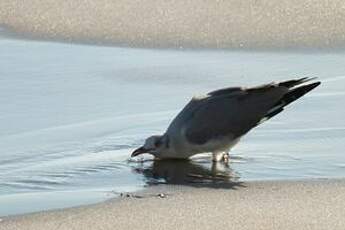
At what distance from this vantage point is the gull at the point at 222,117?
6.50m

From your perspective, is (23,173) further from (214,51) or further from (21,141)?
(214,51)

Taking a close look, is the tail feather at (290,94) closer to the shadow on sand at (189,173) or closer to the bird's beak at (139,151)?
the shadow on sand at (189,173)

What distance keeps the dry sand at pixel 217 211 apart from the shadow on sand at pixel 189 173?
0.78 feet

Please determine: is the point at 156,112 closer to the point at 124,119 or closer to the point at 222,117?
the point at 124,119

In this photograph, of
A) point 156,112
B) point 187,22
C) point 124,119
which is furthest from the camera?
→ point 187,22

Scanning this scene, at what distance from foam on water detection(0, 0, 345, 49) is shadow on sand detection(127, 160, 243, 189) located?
2538mm

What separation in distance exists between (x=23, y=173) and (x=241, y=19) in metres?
3.79

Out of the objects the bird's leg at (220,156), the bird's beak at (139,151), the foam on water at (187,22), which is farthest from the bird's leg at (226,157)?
the foam on water at (187,22)

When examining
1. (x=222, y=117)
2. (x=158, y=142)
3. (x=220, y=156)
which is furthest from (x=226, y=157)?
(x=158, y=142)

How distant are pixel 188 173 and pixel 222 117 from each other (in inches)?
19.0

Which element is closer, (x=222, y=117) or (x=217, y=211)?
(x=217, y=211)

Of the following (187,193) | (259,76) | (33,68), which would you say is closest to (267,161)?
(187,193)

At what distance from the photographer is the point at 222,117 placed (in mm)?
6570

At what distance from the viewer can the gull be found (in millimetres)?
6496
